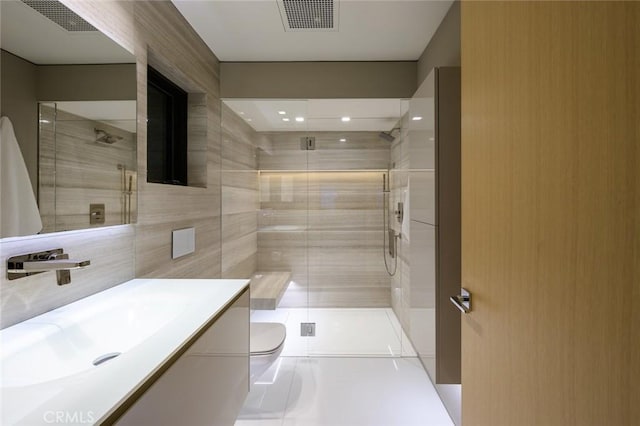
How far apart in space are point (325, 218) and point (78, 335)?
2.31 m

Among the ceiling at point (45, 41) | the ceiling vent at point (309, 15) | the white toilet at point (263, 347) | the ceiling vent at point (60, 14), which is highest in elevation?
the ceiling vent at point (309, 15)

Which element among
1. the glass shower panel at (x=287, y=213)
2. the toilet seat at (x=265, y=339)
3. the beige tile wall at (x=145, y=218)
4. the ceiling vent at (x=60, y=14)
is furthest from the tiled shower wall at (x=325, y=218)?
the ceiling vent at (x=60, y=14)

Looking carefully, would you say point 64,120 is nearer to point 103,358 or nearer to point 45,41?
point 45,41

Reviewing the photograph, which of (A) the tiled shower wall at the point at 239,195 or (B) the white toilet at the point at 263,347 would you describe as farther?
(A) the tiled shower wall at the point at 239,195

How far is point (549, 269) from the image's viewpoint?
74cm

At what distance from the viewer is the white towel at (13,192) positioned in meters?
0.95

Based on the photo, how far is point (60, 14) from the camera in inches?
44.2

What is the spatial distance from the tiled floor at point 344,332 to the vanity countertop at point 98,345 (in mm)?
1612

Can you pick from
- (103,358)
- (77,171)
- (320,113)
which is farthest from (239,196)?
(103,358)

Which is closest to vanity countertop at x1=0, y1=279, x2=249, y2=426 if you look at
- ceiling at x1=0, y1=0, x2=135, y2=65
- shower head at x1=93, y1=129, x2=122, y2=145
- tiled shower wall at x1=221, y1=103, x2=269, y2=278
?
shower head at x1=93, y1=129, x2=122, y2=145

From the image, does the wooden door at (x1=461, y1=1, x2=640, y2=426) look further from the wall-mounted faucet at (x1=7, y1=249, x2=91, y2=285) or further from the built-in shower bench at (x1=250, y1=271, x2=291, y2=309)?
the built-in shower bench at (x1=250, y1=271, x2=291, y2=309)

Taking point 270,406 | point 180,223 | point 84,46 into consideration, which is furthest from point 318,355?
point 84,46

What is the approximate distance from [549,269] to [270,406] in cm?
195

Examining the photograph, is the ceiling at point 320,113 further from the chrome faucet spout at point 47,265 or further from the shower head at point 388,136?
the chrome faucet spout at point 47,265
